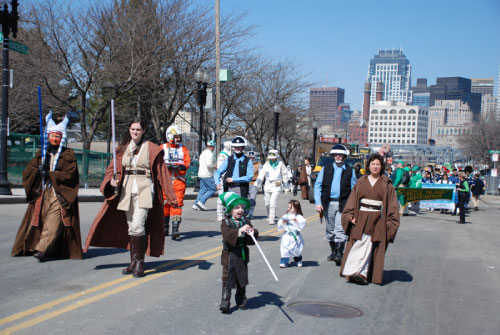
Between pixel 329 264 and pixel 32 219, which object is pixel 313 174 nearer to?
pixel 329 264

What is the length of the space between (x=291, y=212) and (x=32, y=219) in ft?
12.5

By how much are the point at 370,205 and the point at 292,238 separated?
1.53m

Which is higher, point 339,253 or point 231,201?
point 231,201

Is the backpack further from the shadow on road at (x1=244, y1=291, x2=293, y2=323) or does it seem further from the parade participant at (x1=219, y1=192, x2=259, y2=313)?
the parade participant at (x1=219, y1=192, x2=259, y2=313)

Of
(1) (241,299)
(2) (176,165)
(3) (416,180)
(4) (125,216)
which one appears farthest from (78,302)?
(3) (416,180)

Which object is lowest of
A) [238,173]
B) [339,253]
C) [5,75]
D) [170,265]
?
[170,265]

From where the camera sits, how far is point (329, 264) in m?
9.37

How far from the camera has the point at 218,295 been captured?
6.78 metres

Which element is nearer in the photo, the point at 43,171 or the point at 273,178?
the point at 43,171

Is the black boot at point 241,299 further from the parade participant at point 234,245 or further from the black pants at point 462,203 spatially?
the black pants at point 462,203

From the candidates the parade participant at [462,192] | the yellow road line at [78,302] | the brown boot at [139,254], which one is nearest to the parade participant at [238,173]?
the yellow road line at [78,302]

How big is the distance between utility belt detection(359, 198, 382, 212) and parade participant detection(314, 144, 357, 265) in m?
1.33

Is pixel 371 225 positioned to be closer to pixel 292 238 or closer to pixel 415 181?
pixel 292 238

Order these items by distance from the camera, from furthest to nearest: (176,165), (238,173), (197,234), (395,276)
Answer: (197,234)
(238,173)
(176,165)
(395,276)
